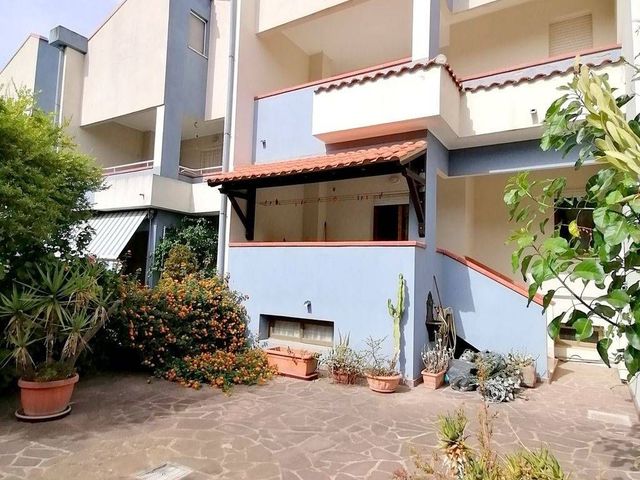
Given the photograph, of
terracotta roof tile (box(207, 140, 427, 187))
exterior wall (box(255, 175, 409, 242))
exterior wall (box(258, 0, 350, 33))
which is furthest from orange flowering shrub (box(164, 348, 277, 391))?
exterior wall (box(258, 0, 350, 33))

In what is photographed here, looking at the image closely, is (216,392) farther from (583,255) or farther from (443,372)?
(583,255)

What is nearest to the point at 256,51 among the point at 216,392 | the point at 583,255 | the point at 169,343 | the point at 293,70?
the point at 293,70

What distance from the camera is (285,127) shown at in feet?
66.8

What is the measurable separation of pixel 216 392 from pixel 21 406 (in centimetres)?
536

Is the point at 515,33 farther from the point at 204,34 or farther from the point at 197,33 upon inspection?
the point at 197,33

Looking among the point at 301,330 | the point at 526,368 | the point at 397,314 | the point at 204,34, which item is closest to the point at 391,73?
the point at 397,314

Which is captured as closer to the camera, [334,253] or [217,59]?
[334,253]

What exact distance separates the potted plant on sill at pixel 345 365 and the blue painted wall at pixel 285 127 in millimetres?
8915

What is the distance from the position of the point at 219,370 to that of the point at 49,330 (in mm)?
5676

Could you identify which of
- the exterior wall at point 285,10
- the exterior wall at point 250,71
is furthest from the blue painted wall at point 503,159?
the exterior wall at point 250,71

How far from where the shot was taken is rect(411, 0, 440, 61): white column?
640 inches

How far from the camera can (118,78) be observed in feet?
83.8

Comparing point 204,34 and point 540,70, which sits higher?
point 204,34

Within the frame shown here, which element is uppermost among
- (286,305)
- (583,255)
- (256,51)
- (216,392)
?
(256,51)
